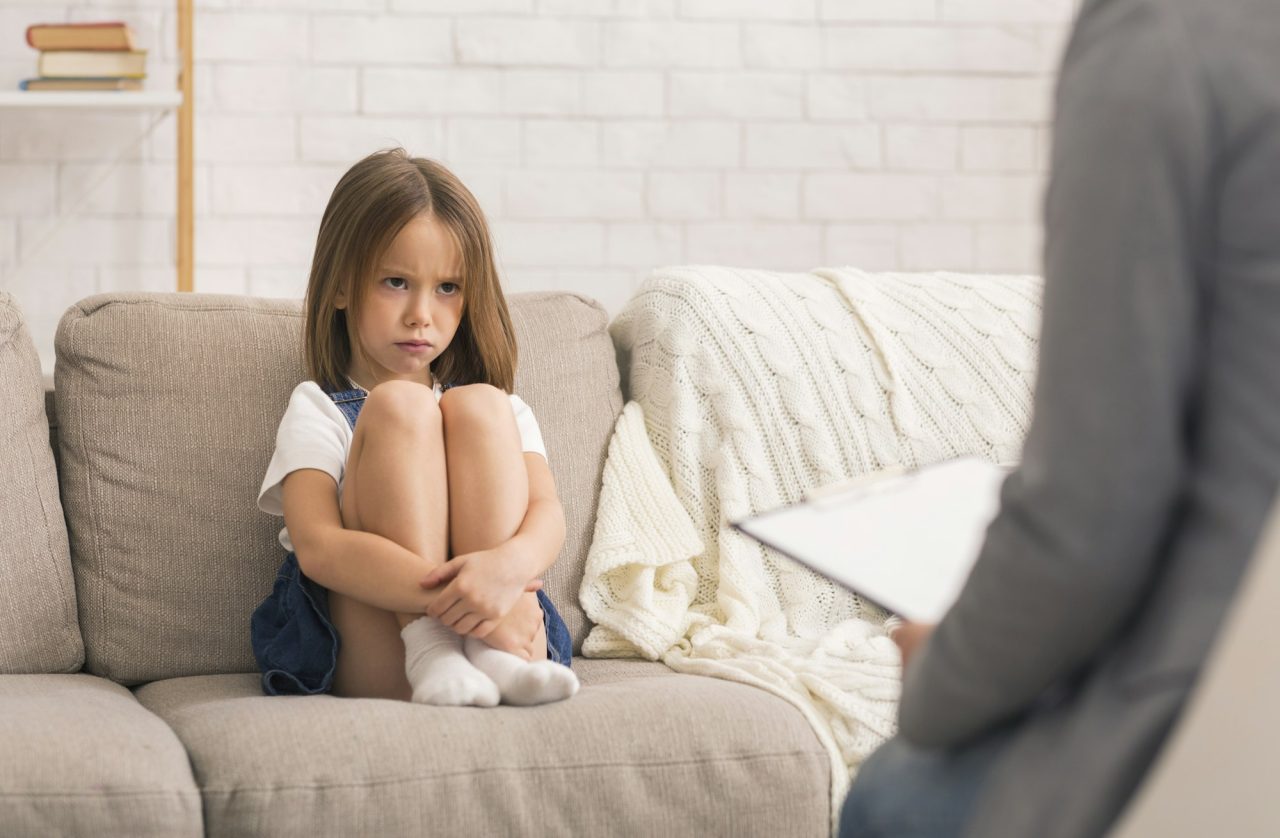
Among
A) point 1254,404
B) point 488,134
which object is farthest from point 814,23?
point 1254,404

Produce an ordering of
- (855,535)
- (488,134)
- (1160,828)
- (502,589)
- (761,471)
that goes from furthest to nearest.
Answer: (488,134)
(761,471)
(502,589)
(855,535)
(1160,828)

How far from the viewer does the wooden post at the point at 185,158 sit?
2.59 m

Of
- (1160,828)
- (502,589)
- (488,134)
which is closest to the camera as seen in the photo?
(1160,828)

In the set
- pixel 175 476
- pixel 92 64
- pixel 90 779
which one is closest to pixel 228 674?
pixel 175 476

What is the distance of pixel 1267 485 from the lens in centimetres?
61

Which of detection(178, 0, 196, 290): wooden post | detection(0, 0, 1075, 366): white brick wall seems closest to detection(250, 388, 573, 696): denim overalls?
detection(178, 0, 196, 290): wooden post

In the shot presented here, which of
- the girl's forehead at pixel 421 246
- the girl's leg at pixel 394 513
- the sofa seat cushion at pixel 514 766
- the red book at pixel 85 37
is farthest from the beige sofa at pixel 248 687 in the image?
the red book at pixel 85 37

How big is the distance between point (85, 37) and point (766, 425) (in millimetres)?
1521

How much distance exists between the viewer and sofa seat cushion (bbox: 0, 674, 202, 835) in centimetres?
115

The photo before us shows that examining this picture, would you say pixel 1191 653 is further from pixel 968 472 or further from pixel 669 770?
pixel 669 770

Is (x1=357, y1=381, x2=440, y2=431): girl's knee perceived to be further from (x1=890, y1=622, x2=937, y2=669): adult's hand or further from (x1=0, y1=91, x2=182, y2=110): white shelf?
(x1=0, y1=91, x2=182, y2=110): white shelf

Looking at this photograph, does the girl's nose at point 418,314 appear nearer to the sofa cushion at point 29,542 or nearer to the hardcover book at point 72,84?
the sofa cushion at point 29,542

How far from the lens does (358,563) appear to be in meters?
1.46

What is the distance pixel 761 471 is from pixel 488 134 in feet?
4.05
